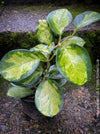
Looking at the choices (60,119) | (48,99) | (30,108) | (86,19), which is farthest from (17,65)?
(60,119)

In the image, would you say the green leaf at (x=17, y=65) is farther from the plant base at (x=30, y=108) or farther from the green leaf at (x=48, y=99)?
the plant base at (x=30, y=108)

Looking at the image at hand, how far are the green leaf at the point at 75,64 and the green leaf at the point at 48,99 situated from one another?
9.2 inches

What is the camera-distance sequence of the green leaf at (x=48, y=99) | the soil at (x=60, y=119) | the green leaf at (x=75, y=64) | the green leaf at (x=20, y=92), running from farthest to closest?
the soil at (x=60, y=119), the green leaf at (x=20, y=92), the green leaf at (x=48, y=99), the green leaf at (x=75, y=64)

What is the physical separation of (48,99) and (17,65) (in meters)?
0.25

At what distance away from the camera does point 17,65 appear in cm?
59

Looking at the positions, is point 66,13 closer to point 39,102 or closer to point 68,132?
point 39,102

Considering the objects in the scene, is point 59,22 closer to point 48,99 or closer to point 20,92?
point 48,99

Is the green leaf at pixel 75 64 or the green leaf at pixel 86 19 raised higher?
the green leaf at pixel 86 19

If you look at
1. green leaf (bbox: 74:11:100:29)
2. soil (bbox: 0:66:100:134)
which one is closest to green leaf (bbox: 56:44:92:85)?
green leaf (bbox: 74:11:100:29)

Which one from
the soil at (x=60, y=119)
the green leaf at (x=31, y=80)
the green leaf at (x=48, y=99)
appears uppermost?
the green leaf at (x=31, y=80)

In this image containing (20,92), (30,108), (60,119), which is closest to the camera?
(20,92)

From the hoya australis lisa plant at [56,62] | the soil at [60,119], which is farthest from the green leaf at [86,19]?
the soil at [60,119]

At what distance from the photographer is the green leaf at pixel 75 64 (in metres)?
0.50

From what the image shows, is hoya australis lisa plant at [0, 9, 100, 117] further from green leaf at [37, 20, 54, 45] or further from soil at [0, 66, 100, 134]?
soil at [0, 66, 100, 134]
